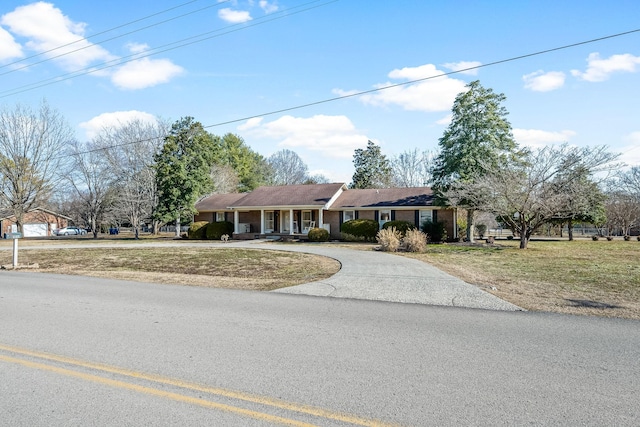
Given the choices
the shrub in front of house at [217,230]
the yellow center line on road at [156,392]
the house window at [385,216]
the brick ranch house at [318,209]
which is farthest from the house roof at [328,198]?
the yellow center line on road at [156,392]

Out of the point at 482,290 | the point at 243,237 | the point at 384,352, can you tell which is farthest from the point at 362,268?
the point at 243,237

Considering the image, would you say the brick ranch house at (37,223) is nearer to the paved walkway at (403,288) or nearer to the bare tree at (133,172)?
the bare tree at (133,172)

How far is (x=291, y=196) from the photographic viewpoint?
35125 mm

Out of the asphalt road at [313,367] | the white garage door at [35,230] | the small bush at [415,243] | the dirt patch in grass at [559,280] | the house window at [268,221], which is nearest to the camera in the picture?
the asphalt road at [313,367]

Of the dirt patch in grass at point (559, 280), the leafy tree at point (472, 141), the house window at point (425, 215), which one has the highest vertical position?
the leafy tree at point (472, 141)

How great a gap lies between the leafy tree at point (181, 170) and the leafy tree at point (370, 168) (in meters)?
28.2

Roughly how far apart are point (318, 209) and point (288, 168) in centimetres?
4756

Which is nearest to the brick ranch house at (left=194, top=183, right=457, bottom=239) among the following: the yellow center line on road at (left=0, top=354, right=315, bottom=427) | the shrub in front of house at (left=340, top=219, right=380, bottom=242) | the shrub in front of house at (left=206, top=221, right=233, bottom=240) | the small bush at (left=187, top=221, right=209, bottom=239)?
the shrub in front of house at (left=206, top=221, right=233, bottom=240)

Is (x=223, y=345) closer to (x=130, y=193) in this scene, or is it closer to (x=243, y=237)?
(x=243, y=237)

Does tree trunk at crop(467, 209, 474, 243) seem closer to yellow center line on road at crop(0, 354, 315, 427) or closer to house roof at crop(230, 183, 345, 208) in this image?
house roof at crop(230, 183, 345, 208)

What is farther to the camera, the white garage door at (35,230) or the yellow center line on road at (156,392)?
the white garage door at (35,230)

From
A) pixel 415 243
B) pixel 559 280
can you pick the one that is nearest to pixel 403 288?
pixel 559 280

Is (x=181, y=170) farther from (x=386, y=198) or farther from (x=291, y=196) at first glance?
(x=386, y=198)

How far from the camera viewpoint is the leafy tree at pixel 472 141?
94.4 ft
